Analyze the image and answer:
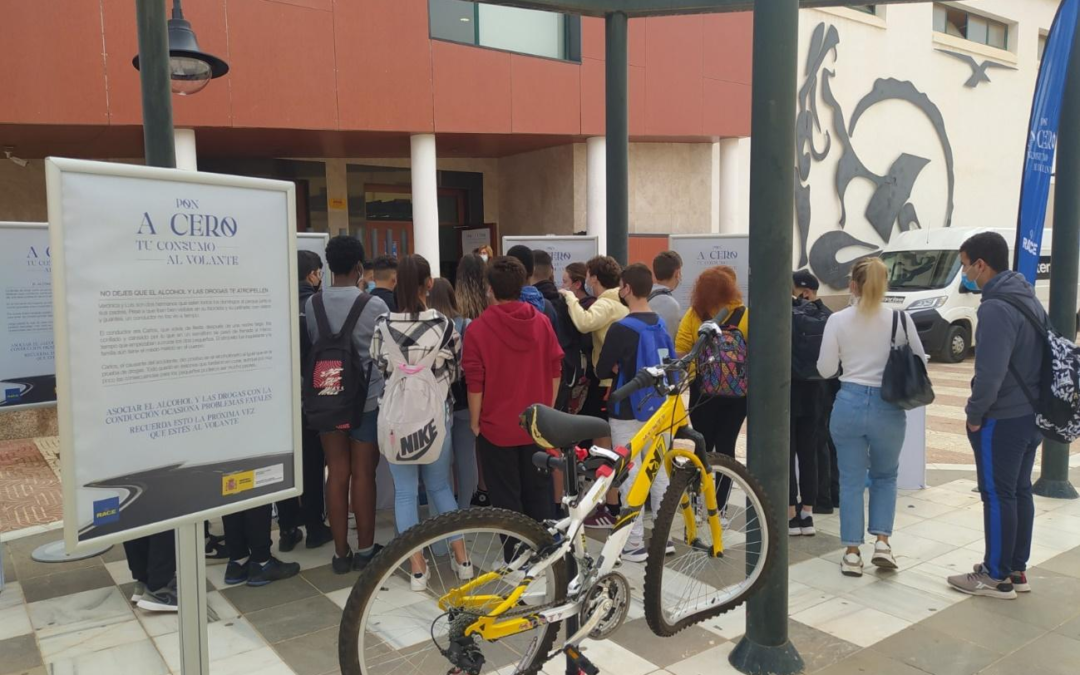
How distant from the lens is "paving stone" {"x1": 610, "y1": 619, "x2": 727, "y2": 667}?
3691mm

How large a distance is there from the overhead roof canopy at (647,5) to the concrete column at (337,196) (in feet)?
35.3

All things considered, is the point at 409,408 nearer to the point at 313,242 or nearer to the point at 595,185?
the point at 313,242

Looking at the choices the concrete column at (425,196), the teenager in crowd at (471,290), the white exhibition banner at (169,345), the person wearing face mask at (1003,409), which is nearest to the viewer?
the white exhibition banner at (169,345)

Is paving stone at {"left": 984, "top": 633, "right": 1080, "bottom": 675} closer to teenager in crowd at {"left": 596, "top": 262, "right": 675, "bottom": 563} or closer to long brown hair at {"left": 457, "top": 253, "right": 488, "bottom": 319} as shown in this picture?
teenager in crowd at {"left": 596, "top": 262, "right": 675, "bottom": 563}

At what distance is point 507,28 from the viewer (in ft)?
46.7

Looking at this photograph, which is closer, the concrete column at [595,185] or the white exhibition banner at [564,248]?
the white exhibition banner at [564,248]

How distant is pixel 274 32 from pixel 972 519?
1109 cm

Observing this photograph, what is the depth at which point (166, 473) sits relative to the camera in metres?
2.58

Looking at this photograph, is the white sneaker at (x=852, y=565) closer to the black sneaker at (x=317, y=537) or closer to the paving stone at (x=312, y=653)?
the paving stone at (x=312, y=653)

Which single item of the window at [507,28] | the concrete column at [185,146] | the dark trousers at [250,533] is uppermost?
the window at [507,28]

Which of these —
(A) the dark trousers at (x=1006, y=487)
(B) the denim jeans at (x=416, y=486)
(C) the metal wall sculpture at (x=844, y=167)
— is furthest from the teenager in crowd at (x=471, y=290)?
(C) the metal wall sculpture at (x=844, y=167)

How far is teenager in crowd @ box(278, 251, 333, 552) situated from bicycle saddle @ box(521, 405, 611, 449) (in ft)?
8.13

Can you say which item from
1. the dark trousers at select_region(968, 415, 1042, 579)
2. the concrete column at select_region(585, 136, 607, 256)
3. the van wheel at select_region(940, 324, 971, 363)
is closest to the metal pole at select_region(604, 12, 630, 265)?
the dark trousers at select_region(968, 415, 1042, 579)

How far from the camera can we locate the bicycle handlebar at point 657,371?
3.15 m
